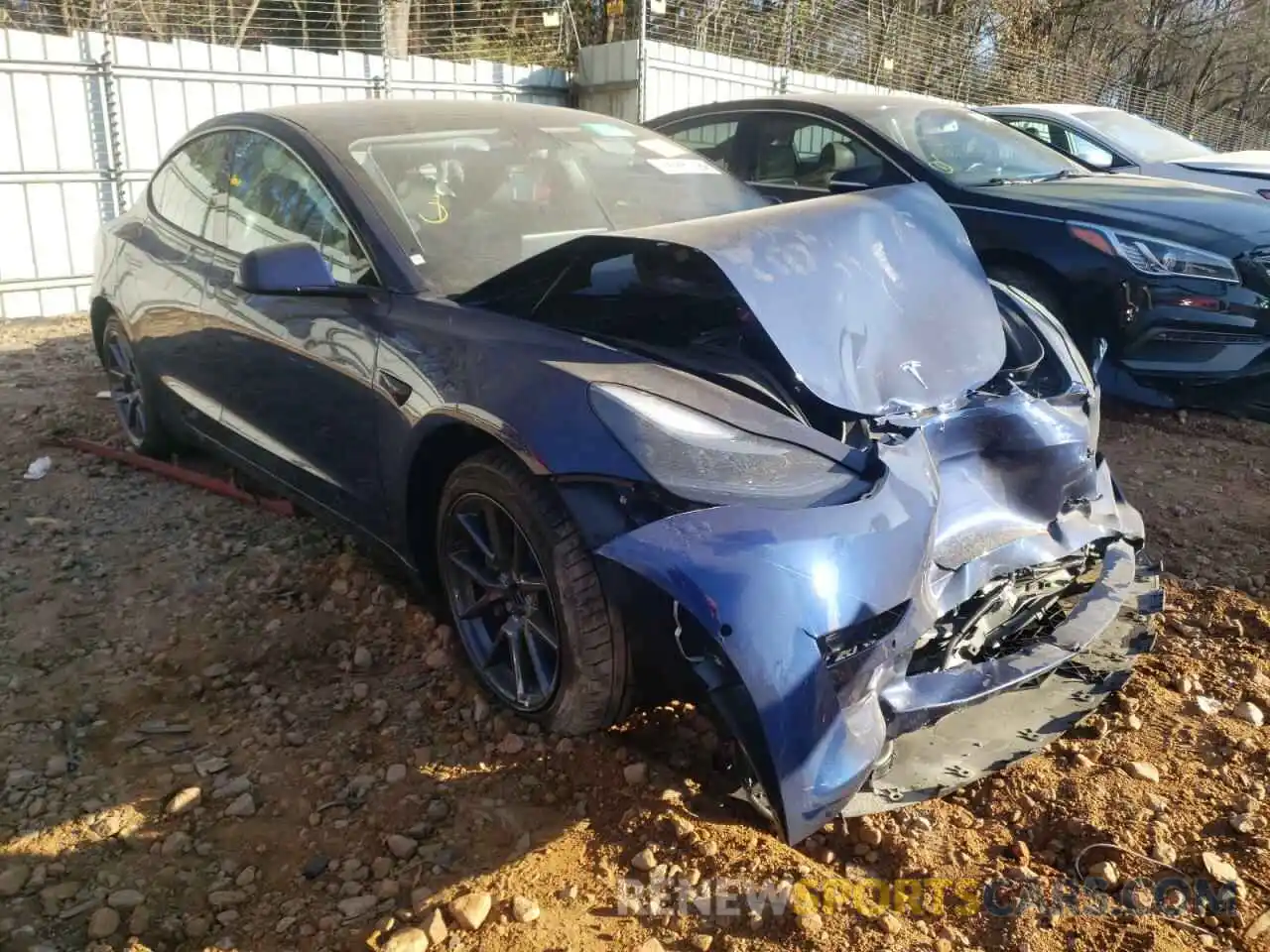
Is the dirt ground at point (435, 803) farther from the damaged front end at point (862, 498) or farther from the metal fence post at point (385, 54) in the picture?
the metal fence post at point (385, 54)

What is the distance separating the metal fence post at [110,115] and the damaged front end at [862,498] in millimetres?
6896

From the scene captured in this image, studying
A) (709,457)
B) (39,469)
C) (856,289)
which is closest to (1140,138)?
(856,289)

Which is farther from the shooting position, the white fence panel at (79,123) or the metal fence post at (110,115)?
the metal fence post at (110,115)

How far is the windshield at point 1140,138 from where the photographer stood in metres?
7.93

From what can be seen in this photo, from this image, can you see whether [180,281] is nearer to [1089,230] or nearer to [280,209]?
[280,209]

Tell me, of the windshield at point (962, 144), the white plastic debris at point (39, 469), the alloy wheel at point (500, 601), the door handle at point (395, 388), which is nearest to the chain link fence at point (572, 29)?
the white plastic debris at point (39, 469)

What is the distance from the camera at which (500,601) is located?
2.68m

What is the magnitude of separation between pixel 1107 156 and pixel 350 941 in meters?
7.87

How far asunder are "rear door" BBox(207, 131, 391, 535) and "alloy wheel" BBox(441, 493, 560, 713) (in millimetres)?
→ 401

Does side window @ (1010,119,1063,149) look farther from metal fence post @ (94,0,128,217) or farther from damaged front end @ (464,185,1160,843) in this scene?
metal fence post @ (94,0,128,217)

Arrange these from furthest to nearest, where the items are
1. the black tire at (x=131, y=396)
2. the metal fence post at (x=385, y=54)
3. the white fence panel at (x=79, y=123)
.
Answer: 1. the metal fence post at (x=385, y=54)
2. the white fence panel at (x=79, y=123)
3. the black tire at (x=131, y=396)

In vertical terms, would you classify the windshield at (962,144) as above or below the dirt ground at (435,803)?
above

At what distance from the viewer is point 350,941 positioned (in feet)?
6.58

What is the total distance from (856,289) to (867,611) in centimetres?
100
